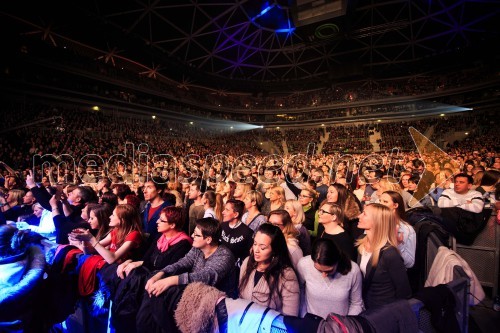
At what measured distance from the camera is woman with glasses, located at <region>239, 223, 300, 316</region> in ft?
6.85

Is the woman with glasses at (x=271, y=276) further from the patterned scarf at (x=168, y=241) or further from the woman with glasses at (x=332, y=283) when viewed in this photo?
the patterned scarf at (x=168, y=241)

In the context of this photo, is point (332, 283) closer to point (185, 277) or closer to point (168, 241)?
point (185, 277)

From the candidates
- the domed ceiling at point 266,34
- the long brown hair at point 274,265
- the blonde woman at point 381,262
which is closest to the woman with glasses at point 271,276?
the long brown hair at point 274,265

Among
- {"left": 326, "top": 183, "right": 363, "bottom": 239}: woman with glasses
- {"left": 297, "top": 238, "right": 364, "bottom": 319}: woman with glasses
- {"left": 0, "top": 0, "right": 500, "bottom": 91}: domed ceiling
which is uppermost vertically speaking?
{"left": 0, "top": 0, "right": 500, "bottom": 91}: domed ceiling

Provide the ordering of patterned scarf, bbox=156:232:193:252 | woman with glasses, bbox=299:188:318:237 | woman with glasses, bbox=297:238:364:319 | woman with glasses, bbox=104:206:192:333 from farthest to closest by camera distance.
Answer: woman with glasses, bbox=299:188:318:237, patterned scarf, bbox=156:232:193:252, woman with glasses, bbox=297:238:364:319, woman with glasses, bbox=104:206:192:333

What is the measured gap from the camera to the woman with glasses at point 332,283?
82.0 inches

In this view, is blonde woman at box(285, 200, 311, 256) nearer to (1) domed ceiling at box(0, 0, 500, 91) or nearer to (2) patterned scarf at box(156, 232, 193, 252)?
(2) patterned scarf at box(156, 232, 193, 252)

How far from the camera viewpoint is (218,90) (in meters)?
44.7

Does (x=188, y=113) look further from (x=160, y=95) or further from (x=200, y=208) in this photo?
(x=200, y=208)

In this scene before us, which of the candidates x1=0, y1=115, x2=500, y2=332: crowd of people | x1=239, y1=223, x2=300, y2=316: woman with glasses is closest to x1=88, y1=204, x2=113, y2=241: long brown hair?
x1=0, y1=115, x2=500, y2=332: crowd of people

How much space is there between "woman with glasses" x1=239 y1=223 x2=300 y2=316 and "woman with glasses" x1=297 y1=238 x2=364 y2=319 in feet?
0.68

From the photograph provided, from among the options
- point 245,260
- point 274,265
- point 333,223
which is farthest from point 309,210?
point 274,265

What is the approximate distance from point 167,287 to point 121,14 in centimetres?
3410

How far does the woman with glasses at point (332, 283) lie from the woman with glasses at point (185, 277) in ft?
2.62
